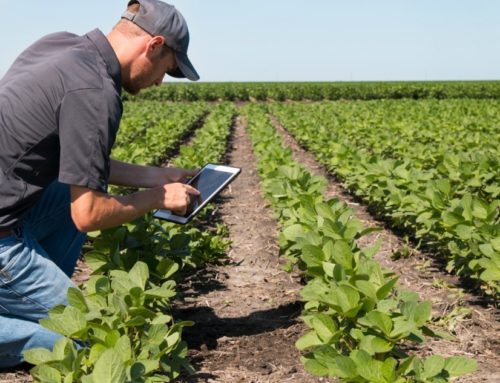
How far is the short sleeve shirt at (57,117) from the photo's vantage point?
260 centimetres

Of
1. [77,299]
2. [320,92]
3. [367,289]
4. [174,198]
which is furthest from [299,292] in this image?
[320,92]

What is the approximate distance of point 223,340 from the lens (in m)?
3.58

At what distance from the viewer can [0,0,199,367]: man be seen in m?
2.62

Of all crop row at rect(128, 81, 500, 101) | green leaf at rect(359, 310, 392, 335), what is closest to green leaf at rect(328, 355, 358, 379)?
green leaf at rect(359, 310, 392, 335)

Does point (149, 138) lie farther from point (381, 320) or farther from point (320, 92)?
point (320, 92)

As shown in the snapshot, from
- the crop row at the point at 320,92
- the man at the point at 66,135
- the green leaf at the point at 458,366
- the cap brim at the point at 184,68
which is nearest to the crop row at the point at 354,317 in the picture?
the green leaf at the point at 458,366

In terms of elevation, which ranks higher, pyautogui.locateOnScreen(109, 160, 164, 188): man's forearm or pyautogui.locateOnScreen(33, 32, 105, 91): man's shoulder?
pyautogui.locateOnScreen(33, 32, 105, 91): man's shoulder

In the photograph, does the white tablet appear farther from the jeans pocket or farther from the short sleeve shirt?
the jeans pocket

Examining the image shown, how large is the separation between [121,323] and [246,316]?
1.52 metres

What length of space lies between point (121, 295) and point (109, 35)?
1158mm

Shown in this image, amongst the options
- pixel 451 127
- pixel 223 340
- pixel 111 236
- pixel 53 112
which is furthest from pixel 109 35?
pixel 451 127

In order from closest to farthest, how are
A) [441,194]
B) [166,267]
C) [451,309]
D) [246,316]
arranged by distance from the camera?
[166,267] → [246,316] → [451,309] → [441,194]

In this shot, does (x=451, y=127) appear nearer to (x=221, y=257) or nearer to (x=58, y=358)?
(x=221, y=257)

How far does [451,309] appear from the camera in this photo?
4.09m
